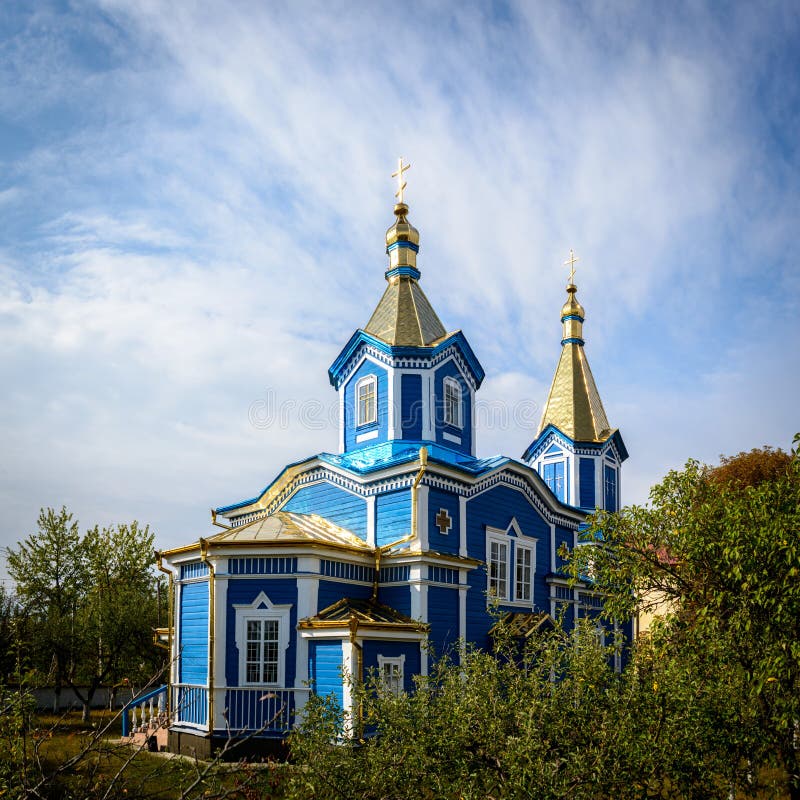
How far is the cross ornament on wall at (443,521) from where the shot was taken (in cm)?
1530

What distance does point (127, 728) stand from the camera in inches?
637

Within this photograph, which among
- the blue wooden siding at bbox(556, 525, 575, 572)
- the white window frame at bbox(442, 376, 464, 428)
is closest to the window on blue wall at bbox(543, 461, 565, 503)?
the blue wooden siding at bbox(556, 525, 575, 572)

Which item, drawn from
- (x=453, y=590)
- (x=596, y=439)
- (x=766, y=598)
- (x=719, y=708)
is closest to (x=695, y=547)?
(x=766, y=598)

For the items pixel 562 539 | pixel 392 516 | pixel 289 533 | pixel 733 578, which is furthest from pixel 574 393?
pixel 733 578

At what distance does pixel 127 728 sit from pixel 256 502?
17.7 feet

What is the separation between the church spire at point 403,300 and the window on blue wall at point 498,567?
4.63m

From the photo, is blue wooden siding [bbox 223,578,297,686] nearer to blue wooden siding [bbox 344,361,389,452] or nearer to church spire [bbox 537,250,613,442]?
blue wooden siding [bbox 344,361,389,452]

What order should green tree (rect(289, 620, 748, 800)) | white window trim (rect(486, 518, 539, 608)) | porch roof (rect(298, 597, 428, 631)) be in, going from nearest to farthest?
green tree (rect(289, 620, 748, 800))
porch roof (rect(298, 597, 428, 631))
white window trim (rect(486, 518, 539, 608))

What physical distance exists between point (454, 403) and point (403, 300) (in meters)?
2.80

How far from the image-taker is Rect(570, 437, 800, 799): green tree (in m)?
7.15

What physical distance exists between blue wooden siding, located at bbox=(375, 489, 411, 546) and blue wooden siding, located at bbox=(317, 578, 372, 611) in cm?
104

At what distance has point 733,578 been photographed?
313 inches

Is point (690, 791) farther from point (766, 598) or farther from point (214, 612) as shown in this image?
point (214, 612)

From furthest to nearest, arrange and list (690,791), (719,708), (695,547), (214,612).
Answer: (214,612) < (695,547) < (719,708) < (690,791)
